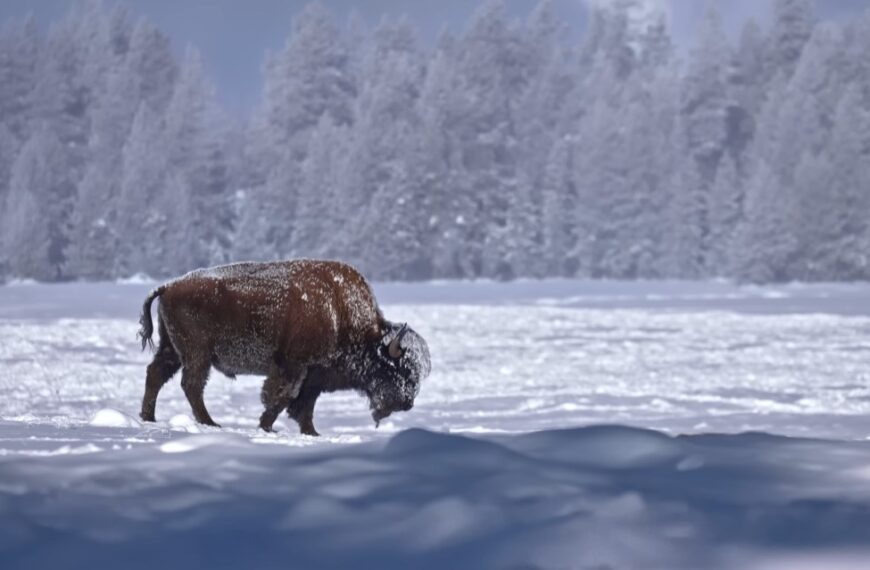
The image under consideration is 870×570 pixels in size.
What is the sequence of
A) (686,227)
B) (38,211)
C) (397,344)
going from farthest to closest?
(686,227), (38,211), (397,344)

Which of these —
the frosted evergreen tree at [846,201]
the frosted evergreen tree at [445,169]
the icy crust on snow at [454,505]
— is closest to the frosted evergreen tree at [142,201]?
the frosted evergreen tree at [445,169]

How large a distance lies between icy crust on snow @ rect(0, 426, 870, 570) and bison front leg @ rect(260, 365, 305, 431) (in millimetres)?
3077

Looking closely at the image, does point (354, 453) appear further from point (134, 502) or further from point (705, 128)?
point (705, 128)

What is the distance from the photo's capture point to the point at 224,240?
5891 cm

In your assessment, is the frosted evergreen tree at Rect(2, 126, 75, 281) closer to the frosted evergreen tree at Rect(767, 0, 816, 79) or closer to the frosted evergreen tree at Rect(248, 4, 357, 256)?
the frosted evergreen tree at Rect(248, 4, 357, 256)

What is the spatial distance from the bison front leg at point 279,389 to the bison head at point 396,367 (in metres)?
0.47

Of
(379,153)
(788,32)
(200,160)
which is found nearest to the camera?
(379,153)

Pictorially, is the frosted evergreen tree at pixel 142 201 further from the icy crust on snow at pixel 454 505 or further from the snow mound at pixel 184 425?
the icy crust on snow at pixel 454 505

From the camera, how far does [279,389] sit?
7090 mm

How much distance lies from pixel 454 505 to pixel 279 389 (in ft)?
13.1

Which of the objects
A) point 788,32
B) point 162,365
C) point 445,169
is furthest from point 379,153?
point 162,365

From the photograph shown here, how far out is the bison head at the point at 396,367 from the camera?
288 inches

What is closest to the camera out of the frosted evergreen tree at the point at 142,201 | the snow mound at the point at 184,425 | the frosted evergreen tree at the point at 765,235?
the snow mound at the point at 184,425

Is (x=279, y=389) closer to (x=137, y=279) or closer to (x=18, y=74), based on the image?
(x=137, y=279)
